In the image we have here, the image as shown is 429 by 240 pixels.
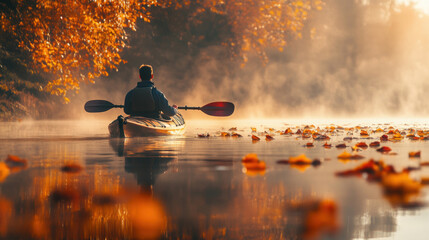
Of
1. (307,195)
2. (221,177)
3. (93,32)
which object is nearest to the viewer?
(307,195)

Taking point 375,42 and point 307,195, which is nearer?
point 307,195

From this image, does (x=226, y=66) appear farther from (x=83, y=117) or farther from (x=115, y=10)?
(x=115, y=10)

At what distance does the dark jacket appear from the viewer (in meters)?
13.3

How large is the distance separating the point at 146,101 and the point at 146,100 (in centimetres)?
2

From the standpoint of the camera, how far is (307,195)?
4.75 metres

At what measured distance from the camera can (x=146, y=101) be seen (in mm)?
13430

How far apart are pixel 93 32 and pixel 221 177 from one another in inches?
485

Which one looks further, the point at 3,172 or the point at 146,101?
the point at 146,101

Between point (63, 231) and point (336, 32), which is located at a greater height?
point (336, 32)

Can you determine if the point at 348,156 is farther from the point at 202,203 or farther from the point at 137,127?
the point at 137,127

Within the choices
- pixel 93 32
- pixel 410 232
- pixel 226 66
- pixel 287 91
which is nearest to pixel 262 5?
pixel 226 66

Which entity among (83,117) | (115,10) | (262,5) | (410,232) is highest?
(262,5)

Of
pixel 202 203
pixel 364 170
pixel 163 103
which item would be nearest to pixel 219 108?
pixel 163 103

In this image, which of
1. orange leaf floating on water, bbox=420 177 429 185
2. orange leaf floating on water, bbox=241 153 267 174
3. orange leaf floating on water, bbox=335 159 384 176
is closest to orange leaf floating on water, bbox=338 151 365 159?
orange leaf floating on water, bbox=241 153 267 174
